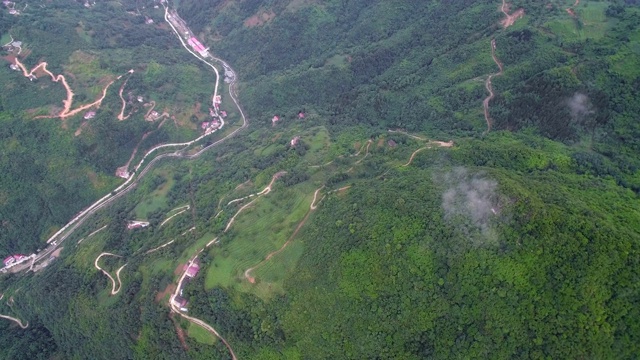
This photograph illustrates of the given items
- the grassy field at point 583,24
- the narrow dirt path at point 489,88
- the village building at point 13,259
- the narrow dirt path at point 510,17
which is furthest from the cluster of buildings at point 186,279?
the grassy field at point 583,24

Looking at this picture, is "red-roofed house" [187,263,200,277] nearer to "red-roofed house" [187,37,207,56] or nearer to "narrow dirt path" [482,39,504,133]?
"narrow dirt path" [482,39,504,133]

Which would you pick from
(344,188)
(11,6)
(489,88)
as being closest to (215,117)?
(344,188)

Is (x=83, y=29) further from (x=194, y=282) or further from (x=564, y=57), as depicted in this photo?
(x=564, y=57)

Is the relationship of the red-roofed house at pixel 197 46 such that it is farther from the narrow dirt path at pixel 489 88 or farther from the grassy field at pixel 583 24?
the grassy field at pixel 583 24

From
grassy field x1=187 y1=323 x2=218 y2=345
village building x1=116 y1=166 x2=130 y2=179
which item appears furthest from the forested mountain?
village building x1=116 y1=166 x2=130 y2=179

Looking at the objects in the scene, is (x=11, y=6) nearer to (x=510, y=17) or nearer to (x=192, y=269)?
(x=192, y=269)

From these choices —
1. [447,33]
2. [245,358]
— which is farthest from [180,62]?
[245,358]
